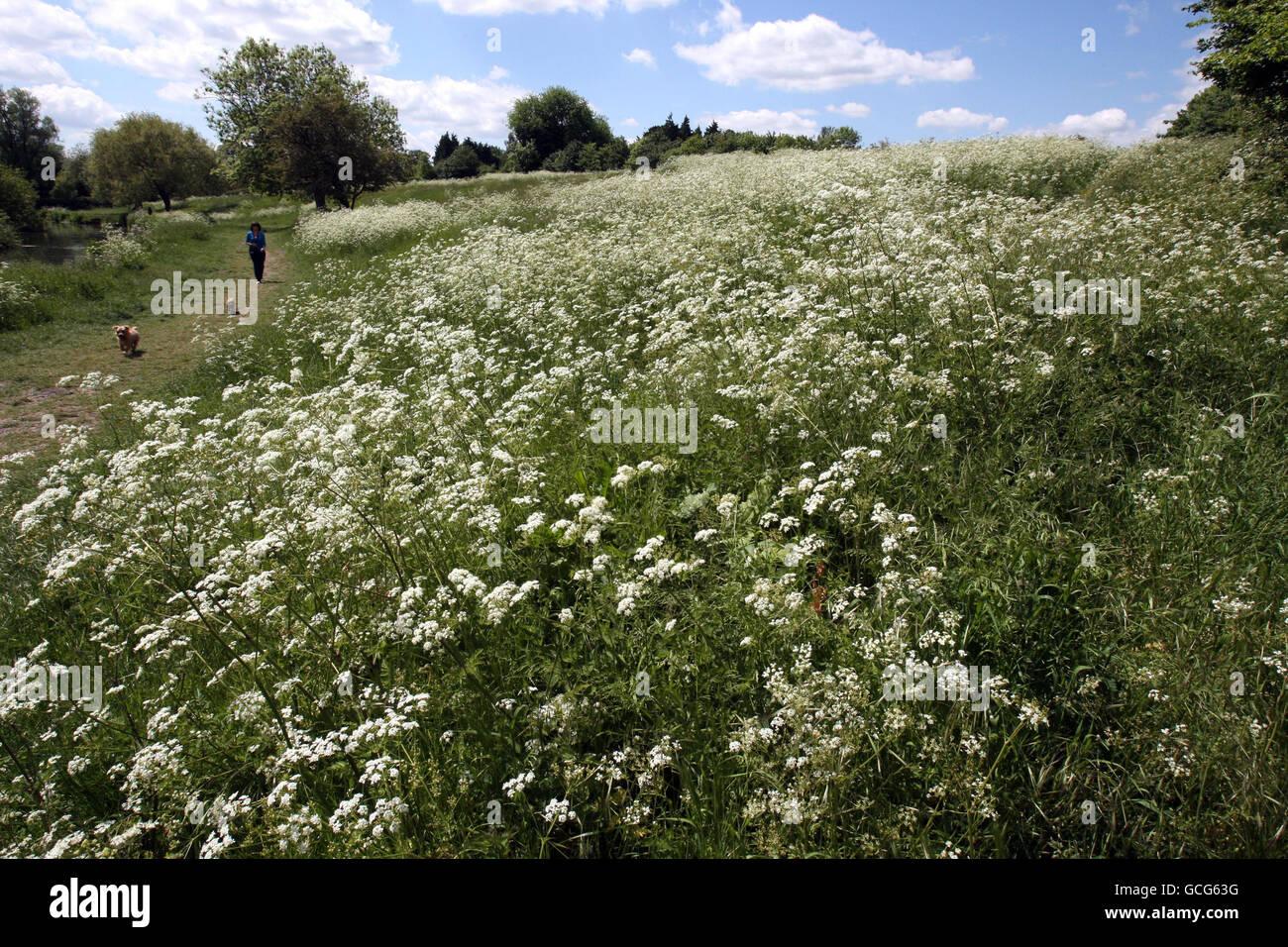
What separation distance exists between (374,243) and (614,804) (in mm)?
22692

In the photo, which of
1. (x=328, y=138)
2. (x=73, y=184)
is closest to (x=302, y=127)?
(x=328, y=138)

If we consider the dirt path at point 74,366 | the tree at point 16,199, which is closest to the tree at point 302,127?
the tree at point 16,199

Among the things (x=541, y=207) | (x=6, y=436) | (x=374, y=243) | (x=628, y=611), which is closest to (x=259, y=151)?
(x=374, y=243)

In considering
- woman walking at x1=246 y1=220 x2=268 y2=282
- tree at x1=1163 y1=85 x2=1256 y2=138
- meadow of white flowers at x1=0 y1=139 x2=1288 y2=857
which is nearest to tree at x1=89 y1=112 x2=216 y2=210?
woman walking at x1=246 y1=220 x2=268 y2=282

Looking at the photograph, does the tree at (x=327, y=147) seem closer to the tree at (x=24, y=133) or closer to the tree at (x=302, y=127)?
the tree at (x=302, y=127)

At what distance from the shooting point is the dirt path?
9.73m

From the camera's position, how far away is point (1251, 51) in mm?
10234

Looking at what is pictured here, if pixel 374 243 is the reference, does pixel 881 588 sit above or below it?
below

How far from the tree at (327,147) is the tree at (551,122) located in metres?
31.7

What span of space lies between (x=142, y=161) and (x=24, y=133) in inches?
363

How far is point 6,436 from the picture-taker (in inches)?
351

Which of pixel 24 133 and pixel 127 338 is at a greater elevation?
pixel 24 133

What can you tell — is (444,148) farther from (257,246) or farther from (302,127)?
(257,246)
